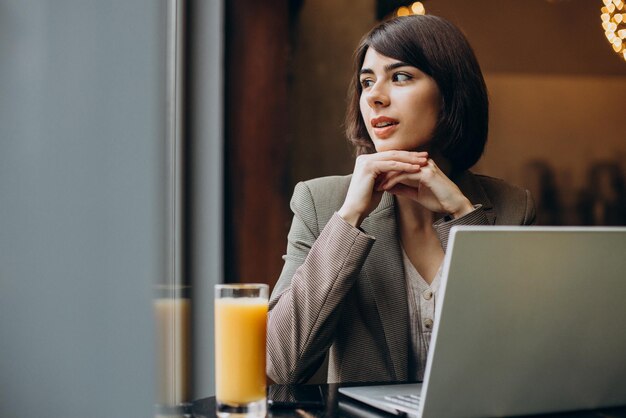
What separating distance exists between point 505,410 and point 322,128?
8.57 feet

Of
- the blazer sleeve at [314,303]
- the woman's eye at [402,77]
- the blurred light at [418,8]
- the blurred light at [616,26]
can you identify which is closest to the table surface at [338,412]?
the blazer sleeve at [314,303]

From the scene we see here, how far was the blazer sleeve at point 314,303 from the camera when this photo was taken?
137 centimetres

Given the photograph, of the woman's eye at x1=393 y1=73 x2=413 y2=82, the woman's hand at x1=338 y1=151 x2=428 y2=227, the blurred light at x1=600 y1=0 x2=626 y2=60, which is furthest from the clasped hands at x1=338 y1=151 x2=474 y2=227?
the blurred light at x1=600 y1=0 x2=626 y2=60

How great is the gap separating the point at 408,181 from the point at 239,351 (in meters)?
0.71

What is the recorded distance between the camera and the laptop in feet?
2.75

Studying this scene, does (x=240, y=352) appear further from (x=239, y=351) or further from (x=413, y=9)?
(x=413, y=9)

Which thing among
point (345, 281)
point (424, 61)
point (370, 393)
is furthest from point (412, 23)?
point (370, 393)

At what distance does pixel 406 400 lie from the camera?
1.03 meters

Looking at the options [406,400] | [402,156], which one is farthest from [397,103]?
[406,400]

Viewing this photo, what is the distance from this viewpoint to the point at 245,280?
9.94 ft

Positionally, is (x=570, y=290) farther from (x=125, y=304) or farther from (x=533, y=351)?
(x=125, y=304)

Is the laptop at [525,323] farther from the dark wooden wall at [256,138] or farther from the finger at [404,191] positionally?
the dark wooden wall at [256,138]

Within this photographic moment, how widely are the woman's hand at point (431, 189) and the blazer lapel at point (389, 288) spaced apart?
0.34 ft

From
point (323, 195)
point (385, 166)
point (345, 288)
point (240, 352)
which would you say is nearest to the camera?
point (240, 352)
